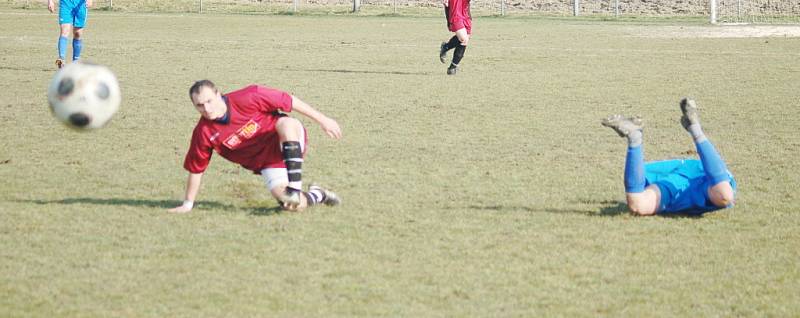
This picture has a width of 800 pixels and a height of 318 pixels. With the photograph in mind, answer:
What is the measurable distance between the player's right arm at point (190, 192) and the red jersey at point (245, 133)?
7cm

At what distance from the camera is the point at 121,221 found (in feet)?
24.8

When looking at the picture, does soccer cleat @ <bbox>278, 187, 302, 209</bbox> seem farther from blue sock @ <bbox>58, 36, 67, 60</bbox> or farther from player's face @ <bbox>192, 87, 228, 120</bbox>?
blue sock @ <bbox>58, 36, 67, 60</bbox>

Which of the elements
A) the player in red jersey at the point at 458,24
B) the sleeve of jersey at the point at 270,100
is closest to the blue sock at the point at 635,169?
the sleeve of jersey at the point at 270,100

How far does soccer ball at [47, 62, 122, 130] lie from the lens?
280 inches

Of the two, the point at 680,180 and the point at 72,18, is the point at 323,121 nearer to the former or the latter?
the point at 680,180

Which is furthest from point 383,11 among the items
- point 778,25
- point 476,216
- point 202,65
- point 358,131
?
point 476,216

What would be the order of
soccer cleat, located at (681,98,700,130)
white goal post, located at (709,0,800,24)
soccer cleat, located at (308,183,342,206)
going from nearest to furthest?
soccer cleat, located at (681,98,700,130) → soccer cleat, located at (308,183,342,206) → white goal post, located at (709,0,800,24)

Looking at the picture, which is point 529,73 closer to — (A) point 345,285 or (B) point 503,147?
(B) point 503,147

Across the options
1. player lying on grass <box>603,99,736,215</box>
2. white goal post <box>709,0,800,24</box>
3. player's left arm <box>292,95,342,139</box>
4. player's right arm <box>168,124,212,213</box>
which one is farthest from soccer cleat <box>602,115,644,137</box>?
white goal post <box>709,0,800,24</box>

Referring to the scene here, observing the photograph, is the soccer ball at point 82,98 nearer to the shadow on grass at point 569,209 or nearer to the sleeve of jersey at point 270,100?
the sleeve of jersey at point 270,100

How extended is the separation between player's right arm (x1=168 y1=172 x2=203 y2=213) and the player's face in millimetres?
435

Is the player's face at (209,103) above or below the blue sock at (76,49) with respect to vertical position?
above

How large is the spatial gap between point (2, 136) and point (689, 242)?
7.52 meters

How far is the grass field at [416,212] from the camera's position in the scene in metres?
5.82
